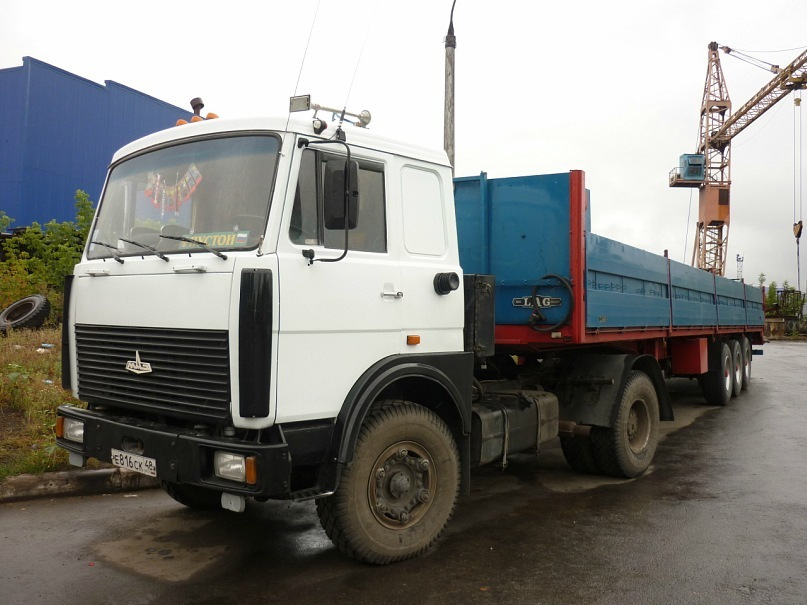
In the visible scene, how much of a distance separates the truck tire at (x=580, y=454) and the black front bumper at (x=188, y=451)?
12.3 ft

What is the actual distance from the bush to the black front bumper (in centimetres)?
1057

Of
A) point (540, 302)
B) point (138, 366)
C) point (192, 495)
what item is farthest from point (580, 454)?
point (138, 366)

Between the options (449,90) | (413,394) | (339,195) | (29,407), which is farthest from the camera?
(449,90)

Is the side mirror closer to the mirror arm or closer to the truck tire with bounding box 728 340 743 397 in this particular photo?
the mirror arm

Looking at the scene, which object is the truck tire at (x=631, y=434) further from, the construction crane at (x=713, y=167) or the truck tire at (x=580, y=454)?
the construction crane at (x=713, y=167)

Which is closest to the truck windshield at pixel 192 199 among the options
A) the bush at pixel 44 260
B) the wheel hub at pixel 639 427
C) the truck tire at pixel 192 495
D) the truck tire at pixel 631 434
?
the truck tire at pixel 192 495

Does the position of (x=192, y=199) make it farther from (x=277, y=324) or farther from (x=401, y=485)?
(x=401, y=485)

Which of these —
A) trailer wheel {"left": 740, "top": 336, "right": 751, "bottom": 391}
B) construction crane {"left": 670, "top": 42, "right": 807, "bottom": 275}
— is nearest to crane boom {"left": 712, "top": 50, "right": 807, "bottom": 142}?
construction crane {"left": 670, "top": 42, "right": 807, "bottom": 275}

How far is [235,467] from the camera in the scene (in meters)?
3.53

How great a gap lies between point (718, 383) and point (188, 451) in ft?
34.3

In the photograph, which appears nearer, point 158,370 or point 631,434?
point 158,370

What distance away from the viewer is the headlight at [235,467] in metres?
3.46

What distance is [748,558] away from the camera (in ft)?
14.6

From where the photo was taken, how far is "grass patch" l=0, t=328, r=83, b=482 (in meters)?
5.97
